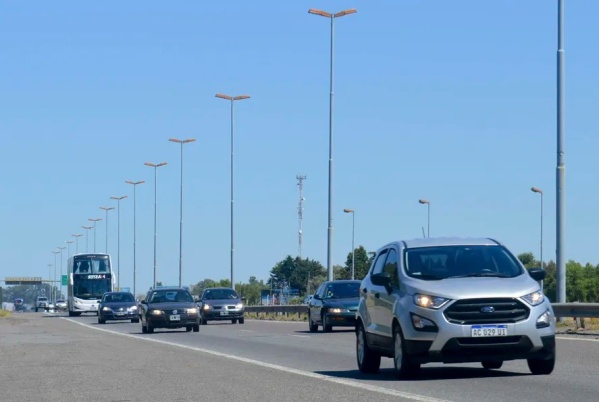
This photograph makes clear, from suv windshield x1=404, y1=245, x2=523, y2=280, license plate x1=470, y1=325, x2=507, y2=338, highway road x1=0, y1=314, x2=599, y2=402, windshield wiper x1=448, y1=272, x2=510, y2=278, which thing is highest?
suv windshield x1=404, y1=245, x2=523, y2=280

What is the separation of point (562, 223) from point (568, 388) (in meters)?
16.2

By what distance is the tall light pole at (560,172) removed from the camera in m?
30.1

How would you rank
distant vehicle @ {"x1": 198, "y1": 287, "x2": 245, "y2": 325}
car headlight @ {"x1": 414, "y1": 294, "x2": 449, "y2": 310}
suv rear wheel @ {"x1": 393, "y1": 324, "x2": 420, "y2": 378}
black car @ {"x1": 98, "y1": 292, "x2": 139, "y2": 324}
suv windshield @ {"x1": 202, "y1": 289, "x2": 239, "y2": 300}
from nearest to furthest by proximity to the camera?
car headlight @ {"x1": 414, "y1": 294, "x2": 449, "y2": 310}
suv rear wheel @ {"x1": 393, "y1": 324, "x2": 420, "y2": 378}
distant vehicle @ {"x1": 198, "y1": 287, "x2": 245, "y2": 325}
suv windshield @ {"x1": 202, "y1": 289, "x2": 239, "y2": 300}
black car @ {"x1": 98, "y1": 292, "x2": 139, "y2": 324}

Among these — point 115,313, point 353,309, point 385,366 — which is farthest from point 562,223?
point 115,313

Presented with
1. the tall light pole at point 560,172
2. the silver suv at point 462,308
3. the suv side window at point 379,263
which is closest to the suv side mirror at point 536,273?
the silver suv at point 462,308

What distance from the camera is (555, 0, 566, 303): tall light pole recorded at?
98.7 feet

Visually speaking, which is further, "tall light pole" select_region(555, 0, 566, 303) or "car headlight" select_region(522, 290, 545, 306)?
"tall light pole" select_region(555, 0, 566, 303)

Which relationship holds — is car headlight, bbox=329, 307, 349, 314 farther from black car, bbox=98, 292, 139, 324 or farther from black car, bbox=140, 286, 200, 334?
black car, bbox=98, 292, 139, 324

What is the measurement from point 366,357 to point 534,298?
3.10 metres

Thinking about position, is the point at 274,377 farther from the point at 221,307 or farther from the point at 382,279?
the point at 221,307

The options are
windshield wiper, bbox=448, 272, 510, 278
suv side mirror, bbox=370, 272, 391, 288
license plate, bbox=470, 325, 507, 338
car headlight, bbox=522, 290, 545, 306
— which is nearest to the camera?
license plate, bbox=470, 325, 507, 338

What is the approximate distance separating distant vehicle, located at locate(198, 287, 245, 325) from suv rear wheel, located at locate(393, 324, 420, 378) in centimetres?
3407

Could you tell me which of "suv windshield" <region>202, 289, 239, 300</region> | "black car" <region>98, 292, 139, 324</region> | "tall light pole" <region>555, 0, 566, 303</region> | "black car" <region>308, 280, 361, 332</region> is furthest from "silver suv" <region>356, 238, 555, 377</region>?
"black car" <region>98, 292, 139, 324</region>

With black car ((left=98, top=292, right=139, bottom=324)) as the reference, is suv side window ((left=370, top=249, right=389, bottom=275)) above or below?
above
